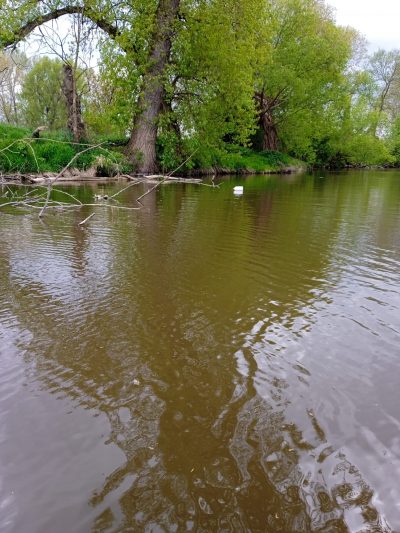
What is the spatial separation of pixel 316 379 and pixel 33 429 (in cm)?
179

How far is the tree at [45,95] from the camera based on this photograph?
1554 inches

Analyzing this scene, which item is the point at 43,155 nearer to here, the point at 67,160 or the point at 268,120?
the point at 67,160

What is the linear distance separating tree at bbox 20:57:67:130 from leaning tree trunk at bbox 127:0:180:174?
75.7 feet

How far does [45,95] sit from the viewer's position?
40.2m

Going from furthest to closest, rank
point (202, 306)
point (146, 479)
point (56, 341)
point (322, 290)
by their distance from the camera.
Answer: point (322, 290), point (202, 306), point (56, 341), point (146, 479)

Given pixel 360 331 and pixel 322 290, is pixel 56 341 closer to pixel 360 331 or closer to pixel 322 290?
pixel 360 331

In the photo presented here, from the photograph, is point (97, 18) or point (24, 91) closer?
point (97, 18)

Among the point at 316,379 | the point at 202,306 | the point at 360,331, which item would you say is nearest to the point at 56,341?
the point at 202,306

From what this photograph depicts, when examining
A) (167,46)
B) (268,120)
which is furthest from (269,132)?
(167,46)

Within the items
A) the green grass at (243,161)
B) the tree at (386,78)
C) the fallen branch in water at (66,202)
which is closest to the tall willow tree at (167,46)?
the green grass at (243,161)

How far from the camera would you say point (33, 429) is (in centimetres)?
230

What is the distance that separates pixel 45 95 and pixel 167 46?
25941 millimetres

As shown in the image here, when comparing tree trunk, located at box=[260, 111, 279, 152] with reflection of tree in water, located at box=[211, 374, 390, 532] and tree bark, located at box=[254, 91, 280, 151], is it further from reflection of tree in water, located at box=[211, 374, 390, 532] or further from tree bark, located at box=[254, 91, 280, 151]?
reflection of tree in water, located at box=[211, 374, 390, 532]

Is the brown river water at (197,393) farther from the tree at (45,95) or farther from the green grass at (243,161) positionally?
the tree at (45,95)
